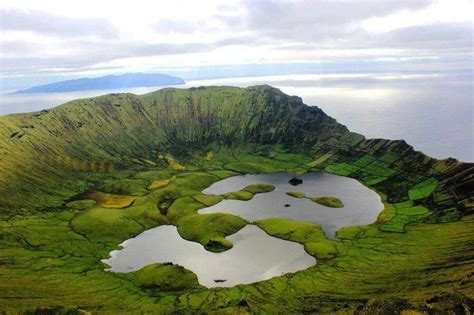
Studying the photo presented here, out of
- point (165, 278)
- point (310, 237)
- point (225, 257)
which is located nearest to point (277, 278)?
point (225, 257)

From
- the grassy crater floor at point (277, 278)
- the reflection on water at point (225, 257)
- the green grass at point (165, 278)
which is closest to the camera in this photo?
the grassy crater floor at point (277, 278)

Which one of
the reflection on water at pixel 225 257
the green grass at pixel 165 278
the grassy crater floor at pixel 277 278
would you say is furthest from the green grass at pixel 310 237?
the green grass at pixel 165 278

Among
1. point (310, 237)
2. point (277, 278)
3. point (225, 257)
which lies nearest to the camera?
point (277, 278)

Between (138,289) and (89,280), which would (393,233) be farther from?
(89,280)

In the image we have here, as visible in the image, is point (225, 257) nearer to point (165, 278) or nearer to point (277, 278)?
point (165, 278)

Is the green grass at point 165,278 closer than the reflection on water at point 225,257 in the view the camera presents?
Yes

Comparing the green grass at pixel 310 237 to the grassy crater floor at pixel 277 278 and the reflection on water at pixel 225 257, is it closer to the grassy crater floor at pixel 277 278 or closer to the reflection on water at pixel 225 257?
the grassy crater floor at pixel 277 278

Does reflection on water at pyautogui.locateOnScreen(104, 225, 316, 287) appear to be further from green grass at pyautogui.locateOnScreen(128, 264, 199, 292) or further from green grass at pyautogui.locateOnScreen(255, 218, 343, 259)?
green grass at pyautogui.locateOnScreen(128, 264, 199, 292)

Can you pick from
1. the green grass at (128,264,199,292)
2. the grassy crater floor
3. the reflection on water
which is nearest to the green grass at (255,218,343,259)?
the grassy crater floor

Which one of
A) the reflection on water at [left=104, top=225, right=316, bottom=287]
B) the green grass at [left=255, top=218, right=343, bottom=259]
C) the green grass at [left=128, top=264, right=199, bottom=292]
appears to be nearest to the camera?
the green grass at [left=128, top=264, right=199, bottom=292]
